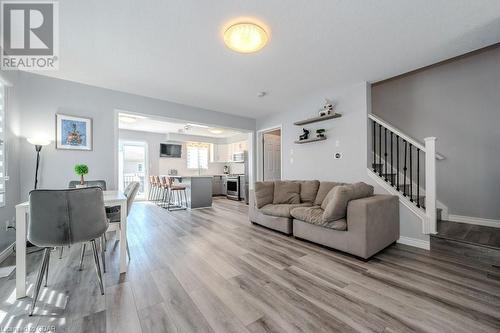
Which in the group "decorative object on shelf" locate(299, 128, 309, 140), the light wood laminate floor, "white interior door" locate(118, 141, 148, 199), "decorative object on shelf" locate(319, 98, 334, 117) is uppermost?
"decorative object on shelf" locate(319, 98, 334, 117)

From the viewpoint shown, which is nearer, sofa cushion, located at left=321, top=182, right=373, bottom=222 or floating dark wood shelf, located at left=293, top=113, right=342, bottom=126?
sofa cushion, located at left=321, top=182, right=373, bottom=222

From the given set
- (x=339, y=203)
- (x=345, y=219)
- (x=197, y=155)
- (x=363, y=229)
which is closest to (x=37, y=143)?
(x=339, y=203)

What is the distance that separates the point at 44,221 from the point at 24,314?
0.67 metres

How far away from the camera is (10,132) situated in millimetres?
2670

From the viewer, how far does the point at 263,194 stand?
3.58m

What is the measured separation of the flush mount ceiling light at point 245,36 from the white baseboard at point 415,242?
320cm

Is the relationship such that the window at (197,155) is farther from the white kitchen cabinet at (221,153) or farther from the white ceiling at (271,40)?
the white ceiling at (271,40)

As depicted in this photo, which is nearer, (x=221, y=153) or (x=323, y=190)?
(x=323, y=190)

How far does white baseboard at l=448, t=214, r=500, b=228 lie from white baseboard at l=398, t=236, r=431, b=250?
1431 millimetres

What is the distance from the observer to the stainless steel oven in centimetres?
700

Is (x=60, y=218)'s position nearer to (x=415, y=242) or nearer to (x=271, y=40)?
(x=271, y=40)

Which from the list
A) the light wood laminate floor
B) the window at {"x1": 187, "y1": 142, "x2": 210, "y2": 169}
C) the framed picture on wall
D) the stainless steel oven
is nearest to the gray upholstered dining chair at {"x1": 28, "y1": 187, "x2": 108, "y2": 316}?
the light wood laminate floor

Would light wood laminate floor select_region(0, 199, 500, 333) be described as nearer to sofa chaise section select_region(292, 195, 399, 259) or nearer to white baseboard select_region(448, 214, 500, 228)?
sofa chaise section select_region(292, 195, 399, 259)

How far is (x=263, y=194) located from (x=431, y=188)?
92.3 inches
